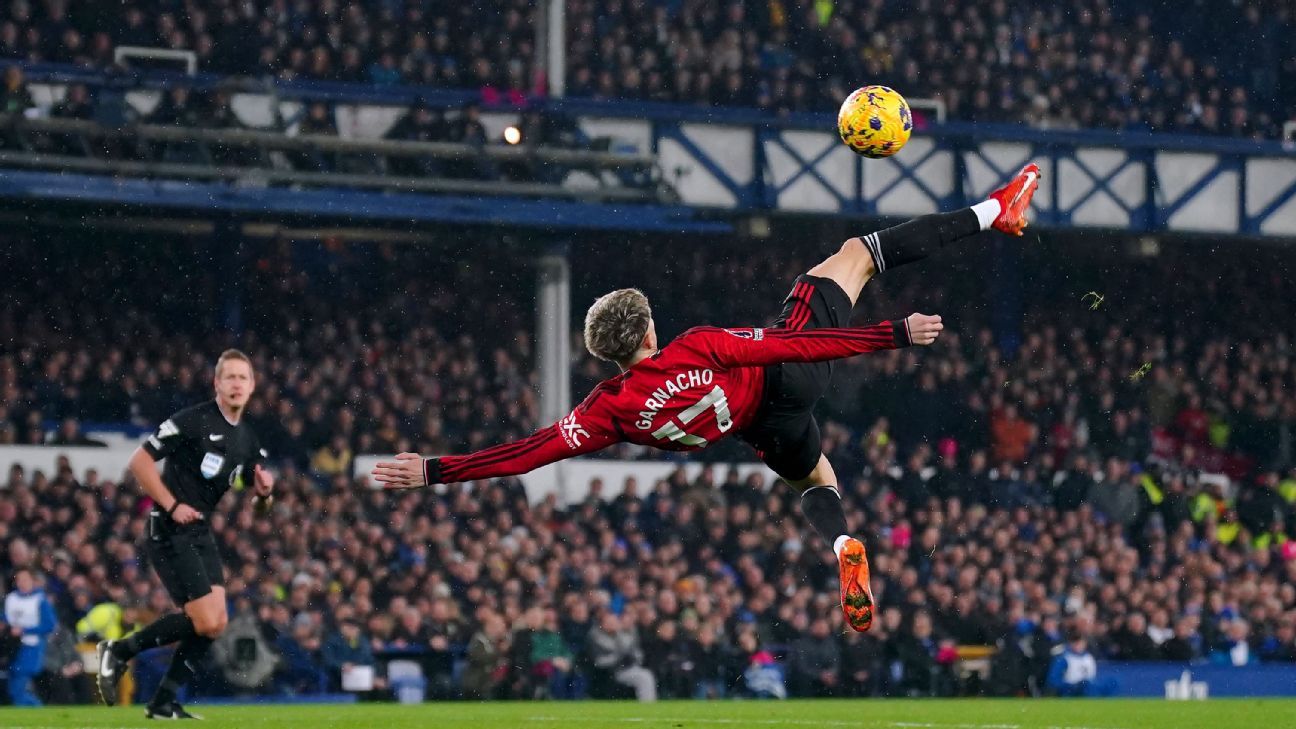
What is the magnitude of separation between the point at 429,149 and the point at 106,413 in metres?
4.51

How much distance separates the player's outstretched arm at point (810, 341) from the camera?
8.21m

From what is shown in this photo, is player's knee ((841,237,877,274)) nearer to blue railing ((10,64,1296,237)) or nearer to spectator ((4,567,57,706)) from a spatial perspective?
spectator ((4,567,57,706))

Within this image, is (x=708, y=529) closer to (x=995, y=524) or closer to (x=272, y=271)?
(x=995, y=524)

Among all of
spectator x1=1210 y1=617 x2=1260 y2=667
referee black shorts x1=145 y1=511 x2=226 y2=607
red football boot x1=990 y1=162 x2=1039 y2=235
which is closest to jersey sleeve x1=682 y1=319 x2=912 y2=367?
red football boot x1=990 y1=162 x2=1039 y2=235

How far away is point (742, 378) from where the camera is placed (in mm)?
9117

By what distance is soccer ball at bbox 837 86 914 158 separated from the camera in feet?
34.3

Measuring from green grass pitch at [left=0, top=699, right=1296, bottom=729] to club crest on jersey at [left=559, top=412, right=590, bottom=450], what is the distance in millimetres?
2377

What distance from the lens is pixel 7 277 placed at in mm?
22969

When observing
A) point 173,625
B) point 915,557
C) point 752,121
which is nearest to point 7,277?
point 752,121

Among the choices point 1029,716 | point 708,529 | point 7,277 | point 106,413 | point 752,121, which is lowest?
point 1029,716

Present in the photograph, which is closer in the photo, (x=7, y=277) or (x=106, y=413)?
(x=106, y=413)

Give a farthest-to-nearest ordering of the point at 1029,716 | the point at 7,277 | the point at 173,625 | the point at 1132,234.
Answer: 1. the point at 1132,234
2. the point at 7,277
3. the point at 1029,716
4. the point at 173,625

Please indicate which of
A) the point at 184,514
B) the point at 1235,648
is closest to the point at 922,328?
the point at 184,514

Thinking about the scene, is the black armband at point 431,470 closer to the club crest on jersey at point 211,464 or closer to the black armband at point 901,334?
the black armband at point 901,334
